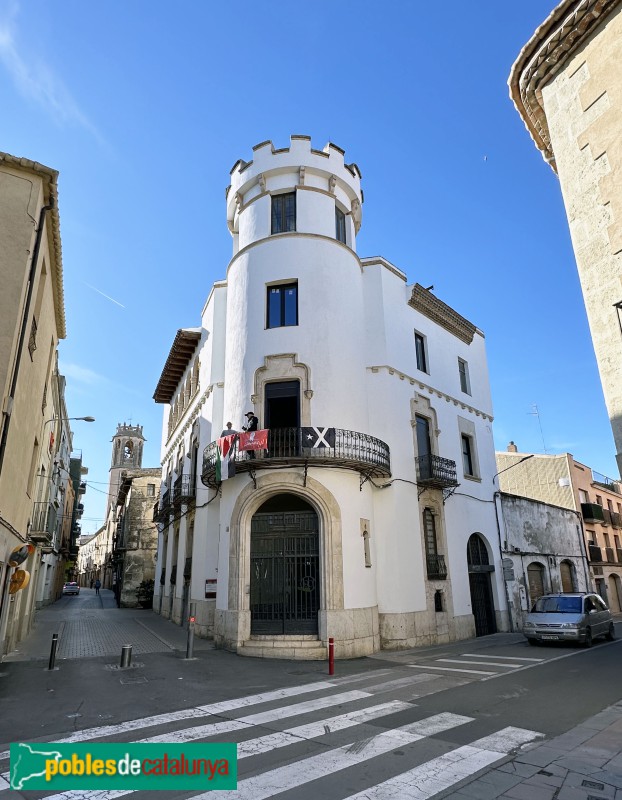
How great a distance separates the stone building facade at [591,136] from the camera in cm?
639

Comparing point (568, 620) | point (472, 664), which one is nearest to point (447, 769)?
point (472, 664)

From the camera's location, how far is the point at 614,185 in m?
6.61

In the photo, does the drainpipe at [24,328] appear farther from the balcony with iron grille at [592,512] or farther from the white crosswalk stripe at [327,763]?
the balcony with iron grille at [592,512]

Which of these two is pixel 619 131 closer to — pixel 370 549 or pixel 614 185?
pixel 614 185

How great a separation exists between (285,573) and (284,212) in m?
12.5

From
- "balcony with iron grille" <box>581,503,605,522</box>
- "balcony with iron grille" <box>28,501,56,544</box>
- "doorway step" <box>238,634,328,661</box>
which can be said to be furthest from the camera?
"balcony with iron grille" <box>581,503,605,522</box>

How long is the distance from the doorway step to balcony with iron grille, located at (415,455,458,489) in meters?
6.61

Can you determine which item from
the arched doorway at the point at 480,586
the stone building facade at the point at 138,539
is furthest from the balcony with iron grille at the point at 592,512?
the stone building facade at the point at 138,539

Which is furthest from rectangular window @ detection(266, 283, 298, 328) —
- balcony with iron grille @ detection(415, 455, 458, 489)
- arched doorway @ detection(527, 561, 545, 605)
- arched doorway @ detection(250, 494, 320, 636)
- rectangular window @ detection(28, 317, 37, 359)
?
arched doorway @ detection(527, 561, 545, 605)

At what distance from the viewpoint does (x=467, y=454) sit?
22.0 m

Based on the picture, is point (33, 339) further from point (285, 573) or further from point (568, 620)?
point (568, 620)

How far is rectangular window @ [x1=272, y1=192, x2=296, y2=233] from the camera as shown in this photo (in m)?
18.5

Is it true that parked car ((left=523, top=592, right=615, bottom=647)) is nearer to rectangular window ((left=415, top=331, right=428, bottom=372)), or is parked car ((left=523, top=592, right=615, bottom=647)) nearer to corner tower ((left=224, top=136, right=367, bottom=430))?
corner tower ((left=224, top=136, right=367, bottom=430))

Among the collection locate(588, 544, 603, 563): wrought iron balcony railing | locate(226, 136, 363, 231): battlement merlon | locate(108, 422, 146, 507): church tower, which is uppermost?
locate(108, 422, 146, 507): church tower
